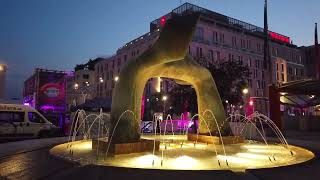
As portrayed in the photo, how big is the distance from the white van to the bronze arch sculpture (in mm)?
11257

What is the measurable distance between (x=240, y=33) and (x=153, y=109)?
27.0 m

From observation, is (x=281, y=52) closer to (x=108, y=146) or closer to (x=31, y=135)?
(x=31, y=135)

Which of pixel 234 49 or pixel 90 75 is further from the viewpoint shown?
pixel 90 75

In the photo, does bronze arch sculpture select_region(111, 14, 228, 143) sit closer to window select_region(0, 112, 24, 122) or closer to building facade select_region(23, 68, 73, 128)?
window select_region(0, 112, 24, 122)

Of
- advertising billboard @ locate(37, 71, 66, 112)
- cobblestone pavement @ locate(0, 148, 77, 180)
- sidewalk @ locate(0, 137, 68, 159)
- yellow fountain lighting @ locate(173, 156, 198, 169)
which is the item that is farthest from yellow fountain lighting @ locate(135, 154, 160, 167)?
advertising billboard @ locate(37, 71, 66, 112)

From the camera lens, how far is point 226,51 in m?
61.0

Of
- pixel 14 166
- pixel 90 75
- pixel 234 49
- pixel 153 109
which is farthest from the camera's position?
pixel 90 75

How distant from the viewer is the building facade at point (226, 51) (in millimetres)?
57469

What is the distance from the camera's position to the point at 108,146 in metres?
10.4

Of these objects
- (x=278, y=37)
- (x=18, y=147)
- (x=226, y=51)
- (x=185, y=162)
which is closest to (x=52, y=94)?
(x=18, y=147)

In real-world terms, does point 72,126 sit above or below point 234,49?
below

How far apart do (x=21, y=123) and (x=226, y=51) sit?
4722 cm

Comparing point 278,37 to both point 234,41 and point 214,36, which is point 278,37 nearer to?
point 234,41

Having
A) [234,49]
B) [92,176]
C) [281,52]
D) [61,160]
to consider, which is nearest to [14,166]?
[61,160]
